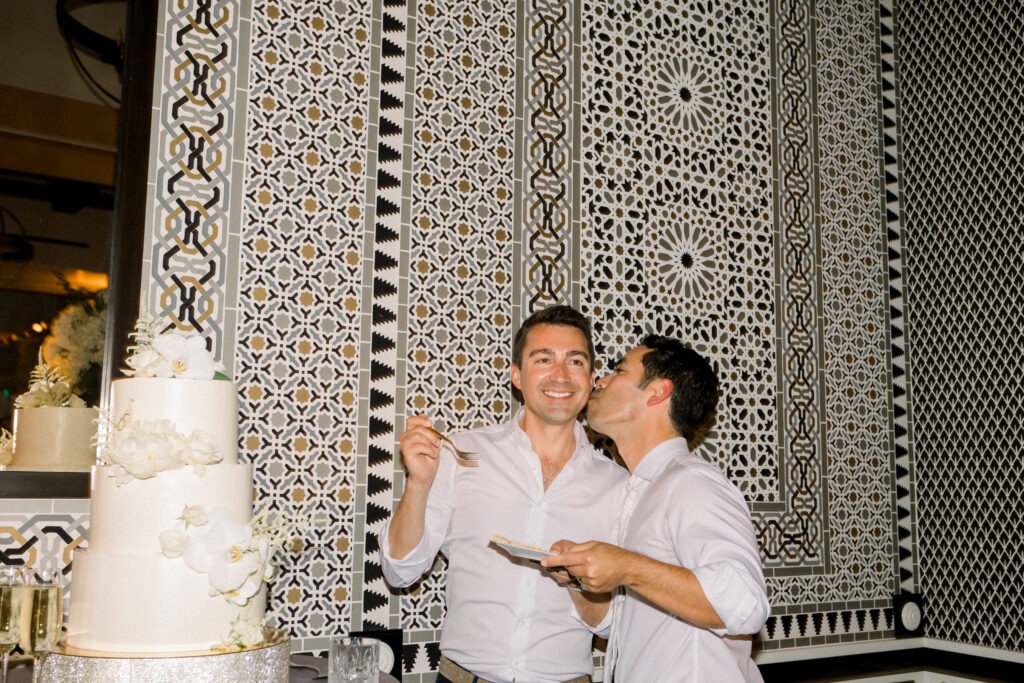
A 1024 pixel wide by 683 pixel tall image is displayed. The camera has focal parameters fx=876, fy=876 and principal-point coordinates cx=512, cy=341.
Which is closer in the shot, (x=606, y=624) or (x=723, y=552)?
(x=723, y=552)

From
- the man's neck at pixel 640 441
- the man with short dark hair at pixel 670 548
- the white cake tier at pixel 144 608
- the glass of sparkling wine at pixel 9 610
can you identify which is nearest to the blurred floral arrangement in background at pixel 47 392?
the glass of sparkling wine at pixel 9 610

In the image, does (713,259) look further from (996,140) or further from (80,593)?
(80,593)

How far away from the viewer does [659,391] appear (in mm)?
2766

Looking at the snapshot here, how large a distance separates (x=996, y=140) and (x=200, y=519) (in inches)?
160

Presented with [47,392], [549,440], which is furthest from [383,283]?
[47,392]

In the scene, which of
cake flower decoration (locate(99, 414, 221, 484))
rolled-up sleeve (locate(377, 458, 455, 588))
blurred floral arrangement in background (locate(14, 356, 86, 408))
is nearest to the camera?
cake flower decoration (locate(99, 414, 221, 484))

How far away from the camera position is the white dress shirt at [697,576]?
217 centimetres

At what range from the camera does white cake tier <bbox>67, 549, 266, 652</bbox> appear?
5.64 feet

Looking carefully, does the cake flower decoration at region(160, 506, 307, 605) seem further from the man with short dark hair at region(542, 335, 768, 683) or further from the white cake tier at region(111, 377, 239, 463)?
the man with short dark hair at region(542, 335, 768, 683)

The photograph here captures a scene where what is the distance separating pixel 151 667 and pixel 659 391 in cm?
166

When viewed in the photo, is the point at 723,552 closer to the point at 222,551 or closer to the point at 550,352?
the point at 550,352

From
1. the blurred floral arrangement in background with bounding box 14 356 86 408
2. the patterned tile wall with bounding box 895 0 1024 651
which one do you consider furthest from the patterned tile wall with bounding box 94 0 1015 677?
the blurred floral arrangement in background with bounding box 14 356 86 408

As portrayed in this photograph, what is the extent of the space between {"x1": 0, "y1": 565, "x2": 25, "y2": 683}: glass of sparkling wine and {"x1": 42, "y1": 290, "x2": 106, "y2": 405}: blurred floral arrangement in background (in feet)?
3.00

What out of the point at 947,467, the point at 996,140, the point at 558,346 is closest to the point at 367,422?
the point at 558,346
